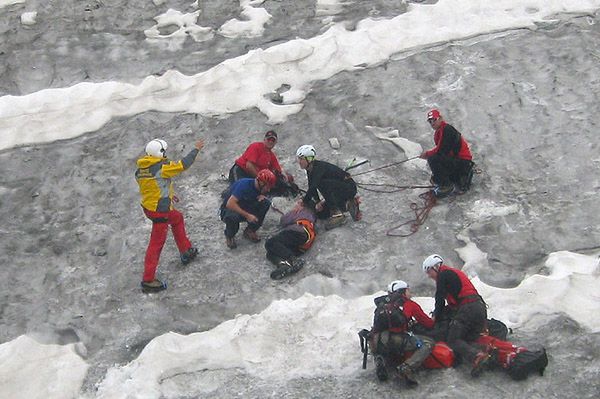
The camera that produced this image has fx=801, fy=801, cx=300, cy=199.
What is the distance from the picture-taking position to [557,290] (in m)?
9.61

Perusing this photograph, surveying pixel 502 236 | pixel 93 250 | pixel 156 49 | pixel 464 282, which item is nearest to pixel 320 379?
pixel 464 282

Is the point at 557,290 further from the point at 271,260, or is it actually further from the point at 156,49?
the point at 156,49

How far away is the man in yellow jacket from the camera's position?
1009 centimetres

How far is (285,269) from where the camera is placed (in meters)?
10.5

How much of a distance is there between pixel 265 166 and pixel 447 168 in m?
2.65

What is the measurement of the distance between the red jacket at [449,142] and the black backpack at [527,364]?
151 inches

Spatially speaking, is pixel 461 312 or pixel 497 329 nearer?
pixel 461 312

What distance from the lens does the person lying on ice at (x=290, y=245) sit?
1055 centimetres

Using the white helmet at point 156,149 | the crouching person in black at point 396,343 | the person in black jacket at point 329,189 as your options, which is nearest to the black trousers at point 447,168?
the person in black jacket at point 329,189

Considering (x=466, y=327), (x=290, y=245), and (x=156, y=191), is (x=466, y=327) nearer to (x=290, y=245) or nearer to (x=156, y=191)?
(x=290, y=245)

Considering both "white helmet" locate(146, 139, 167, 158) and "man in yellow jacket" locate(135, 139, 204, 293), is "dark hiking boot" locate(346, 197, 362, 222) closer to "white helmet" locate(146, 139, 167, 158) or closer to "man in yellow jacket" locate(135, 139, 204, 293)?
"man in yellow jacket" locate(135, 139, 204, 293)

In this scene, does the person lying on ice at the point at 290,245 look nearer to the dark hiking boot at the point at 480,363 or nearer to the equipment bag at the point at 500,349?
the equipment bag at the point at 500,349

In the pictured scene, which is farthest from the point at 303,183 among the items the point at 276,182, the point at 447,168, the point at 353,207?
the point at 447,168

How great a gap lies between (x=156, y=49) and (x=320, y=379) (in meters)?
9.79
